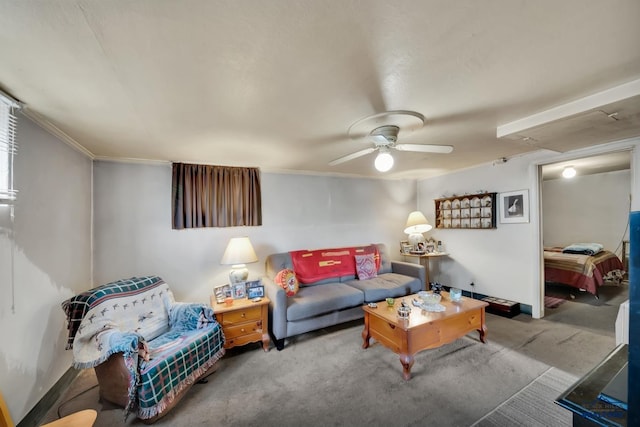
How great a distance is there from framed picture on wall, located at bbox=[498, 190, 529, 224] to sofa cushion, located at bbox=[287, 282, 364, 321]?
2.46 m

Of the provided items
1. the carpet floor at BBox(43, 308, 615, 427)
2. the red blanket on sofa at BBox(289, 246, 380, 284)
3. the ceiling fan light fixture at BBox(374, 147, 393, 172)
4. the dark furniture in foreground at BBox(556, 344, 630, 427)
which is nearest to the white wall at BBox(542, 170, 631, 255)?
the carpet floor at BBox(43, 308, 615, 427)

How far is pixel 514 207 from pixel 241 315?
154 inches

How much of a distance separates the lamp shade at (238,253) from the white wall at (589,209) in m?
7.11

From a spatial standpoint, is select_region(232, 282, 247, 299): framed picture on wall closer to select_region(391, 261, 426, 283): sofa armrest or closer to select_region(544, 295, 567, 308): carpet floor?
select_region(391, 261, 426, 283): sofa armrest

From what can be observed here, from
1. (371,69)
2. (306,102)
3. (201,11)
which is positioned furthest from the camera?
(306,102)

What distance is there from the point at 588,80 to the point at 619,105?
1.48ft

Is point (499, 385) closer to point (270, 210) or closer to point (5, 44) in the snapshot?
point (270, 210)

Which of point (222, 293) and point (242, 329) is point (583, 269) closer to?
point (242, 329)

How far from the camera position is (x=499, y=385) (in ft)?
6.48

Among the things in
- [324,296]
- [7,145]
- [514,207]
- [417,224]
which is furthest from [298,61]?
[514,207]

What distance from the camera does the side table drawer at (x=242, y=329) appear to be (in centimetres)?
252

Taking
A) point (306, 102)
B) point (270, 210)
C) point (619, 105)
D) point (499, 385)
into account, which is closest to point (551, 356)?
point (499, 385)

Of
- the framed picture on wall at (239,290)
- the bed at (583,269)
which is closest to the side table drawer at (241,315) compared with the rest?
the framed picture on wall at (239,290)

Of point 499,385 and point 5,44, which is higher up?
point 5,44
